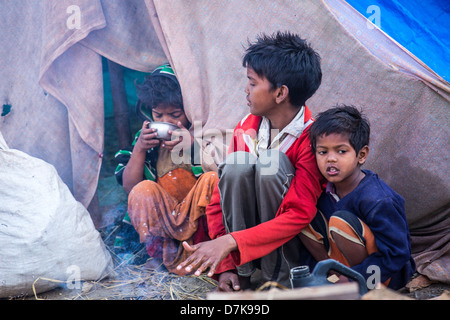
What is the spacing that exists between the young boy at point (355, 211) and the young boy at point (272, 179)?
89 mm

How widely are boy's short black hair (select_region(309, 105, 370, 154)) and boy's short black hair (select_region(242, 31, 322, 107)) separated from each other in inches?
7.3

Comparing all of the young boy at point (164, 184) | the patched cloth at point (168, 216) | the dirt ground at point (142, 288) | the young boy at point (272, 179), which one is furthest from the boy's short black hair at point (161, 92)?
the dirt ground at point (142, 288)

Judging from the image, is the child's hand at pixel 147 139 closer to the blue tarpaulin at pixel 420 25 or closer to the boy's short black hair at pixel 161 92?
the boy's short black hair at pixel 161 92

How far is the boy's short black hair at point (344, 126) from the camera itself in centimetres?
163

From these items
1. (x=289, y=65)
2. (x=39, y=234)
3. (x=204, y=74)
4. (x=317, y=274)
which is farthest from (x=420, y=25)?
(x=39, y=234)

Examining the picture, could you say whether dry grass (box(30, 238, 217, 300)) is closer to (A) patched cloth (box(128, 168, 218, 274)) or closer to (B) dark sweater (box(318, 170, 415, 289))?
(A) patched cloth (box(128, 168, 218, 274))

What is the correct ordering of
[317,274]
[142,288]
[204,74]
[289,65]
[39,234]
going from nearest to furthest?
[317,274]
[289,65]
[39,234]
[142,288]
[204,74]

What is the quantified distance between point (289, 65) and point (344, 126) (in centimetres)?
35

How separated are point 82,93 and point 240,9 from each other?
3.21 ft

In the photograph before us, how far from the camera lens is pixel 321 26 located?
2074 millimetres

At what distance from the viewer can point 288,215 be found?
1.62m

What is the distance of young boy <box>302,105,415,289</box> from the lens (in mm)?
1528

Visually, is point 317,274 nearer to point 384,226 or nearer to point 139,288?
point 384,226
